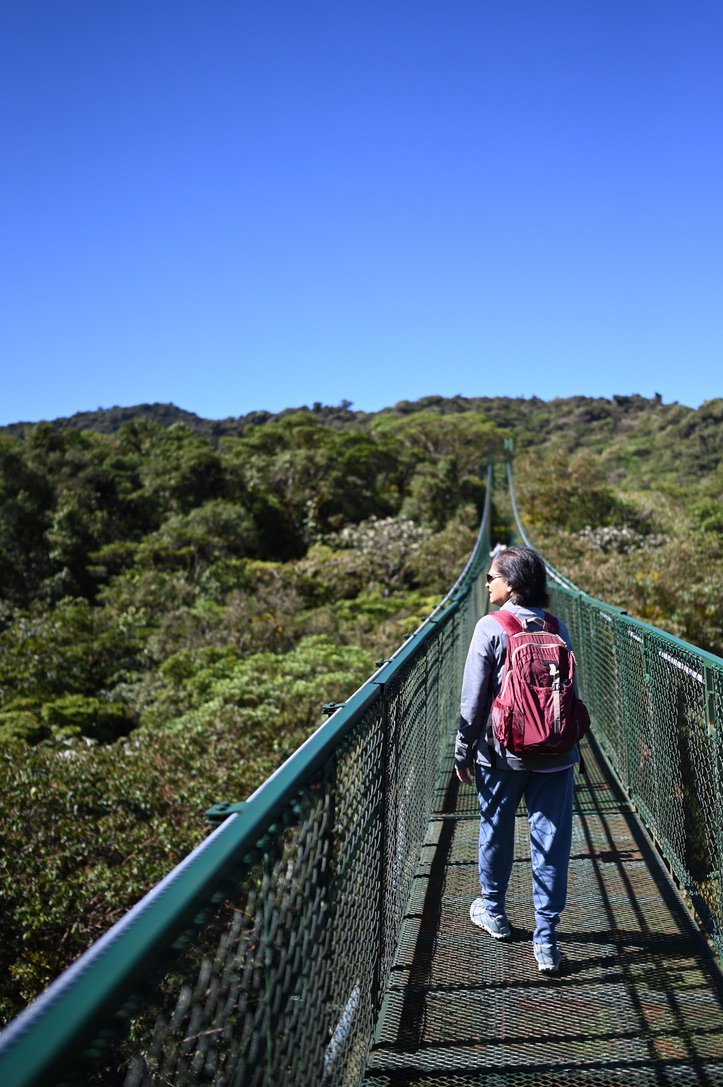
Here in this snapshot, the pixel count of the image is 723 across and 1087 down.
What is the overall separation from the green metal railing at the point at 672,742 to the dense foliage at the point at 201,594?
150 inches

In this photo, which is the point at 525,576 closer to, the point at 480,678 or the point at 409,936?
the point at 480,678

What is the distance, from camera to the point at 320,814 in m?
1.73

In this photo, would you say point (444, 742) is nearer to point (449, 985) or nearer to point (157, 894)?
point (449, 985)

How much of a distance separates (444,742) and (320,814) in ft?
12.1

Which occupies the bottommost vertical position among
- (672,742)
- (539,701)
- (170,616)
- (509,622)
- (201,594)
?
(170,616)

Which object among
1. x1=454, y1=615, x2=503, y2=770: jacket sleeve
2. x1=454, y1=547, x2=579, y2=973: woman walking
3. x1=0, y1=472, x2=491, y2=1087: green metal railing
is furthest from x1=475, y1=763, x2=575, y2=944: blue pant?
Answer: x1=0, y1=472, x2=491, y2=1087: green metal railing

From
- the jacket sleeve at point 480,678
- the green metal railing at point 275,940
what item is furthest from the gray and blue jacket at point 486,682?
the green metal railing at point 275,940

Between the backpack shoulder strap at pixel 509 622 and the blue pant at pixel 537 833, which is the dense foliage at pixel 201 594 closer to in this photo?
the blue pant at pixel 537 833

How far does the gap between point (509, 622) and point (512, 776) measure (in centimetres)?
48

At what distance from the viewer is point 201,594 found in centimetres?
2062

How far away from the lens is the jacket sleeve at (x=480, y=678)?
105 inches

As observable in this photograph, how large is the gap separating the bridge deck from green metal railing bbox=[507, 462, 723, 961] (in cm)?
13

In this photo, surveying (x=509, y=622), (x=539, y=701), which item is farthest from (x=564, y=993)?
(x=509, y=622)

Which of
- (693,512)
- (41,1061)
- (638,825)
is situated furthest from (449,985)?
(693,512)
